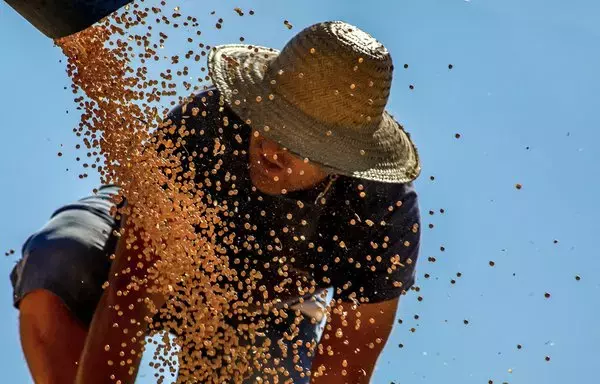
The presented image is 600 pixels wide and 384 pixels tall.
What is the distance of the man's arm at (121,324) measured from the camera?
2.98 metres

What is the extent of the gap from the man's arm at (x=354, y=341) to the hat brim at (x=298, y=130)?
411mm

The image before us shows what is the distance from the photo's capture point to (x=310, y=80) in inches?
115

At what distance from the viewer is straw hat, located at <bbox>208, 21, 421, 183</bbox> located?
292 centimetres

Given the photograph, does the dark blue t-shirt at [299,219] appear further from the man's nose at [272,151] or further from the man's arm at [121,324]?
the man's arm at [121,324]

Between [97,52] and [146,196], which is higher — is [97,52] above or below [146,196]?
above

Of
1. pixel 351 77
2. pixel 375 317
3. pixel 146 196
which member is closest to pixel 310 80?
pixel 351 77

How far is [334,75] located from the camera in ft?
9.58

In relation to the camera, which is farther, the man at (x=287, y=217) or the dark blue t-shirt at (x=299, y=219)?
the dark blue t-shirt at (x=299, y=219)

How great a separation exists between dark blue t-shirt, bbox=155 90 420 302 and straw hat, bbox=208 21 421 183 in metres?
0.14

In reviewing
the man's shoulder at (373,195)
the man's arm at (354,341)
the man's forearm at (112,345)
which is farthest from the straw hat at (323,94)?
the man's forearm at (112,345)

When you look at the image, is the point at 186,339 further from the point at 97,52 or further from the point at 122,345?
the point at 97,52

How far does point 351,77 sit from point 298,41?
0.17 m

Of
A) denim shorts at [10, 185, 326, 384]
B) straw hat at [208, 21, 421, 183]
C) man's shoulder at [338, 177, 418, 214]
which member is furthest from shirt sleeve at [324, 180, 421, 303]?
denim shorts at [10, 185, 326, 384]

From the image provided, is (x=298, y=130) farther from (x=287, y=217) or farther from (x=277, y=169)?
(x=287, y=217)
